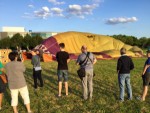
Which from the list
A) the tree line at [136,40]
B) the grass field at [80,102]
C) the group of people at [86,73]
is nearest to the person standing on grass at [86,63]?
the group of people at [86,73]

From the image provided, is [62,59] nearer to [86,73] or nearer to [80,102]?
[86,73]

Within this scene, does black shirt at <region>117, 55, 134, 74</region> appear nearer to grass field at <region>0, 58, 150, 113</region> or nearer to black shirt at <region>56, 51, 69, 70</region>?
grass field at <region>0, 58, 150, 113</region>

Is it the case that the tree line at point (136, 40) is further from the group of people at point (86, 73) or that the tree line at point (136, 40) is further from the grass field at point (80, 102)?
the group of people at point (86, 73)

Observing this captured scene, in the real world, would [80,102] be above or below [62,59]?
below

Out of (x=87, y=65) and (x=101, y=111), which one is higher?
(x=87, y=65)

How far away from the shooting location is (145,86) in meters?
9.09

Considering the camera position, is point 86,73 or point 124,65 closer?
point 124,65

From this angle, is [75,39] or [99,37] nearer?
[75,39]

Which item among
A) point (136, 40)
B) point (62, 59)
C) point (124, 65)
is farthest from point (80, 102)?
point (136, 40)

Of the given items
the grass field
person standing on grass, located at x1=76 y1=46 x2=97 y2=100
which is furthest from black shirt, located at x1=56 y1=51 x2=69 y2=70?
the grass field

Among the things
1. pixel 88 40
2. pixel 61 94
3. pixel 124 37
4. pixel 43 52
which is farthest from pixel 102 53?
pixel 124 37

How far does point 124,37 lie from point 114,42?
225 ft

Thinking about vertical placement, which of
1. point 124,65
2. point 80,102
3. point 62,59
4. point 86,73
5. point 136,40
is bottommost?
point 80,102

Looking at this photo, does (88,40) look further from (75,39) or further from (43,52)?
(43,52)
